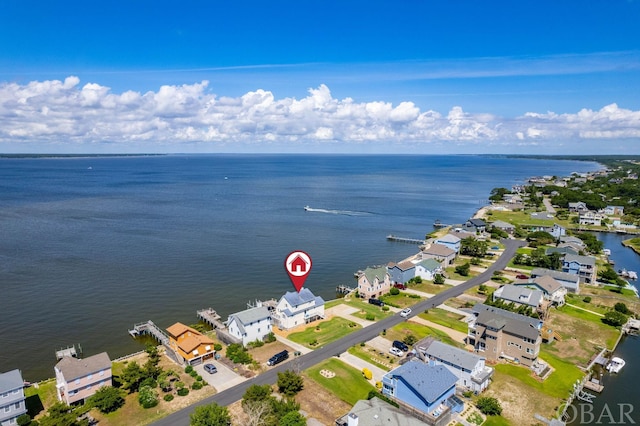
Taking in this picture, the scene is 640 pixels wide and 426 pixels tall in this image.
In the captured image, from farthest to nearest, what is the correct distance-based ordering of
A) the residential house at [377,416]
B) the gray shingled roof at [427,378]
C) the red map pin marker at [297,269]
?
the red map pin marker at [297,269]
the gray shingled roof at [427,378]
the residential house at [377,416]

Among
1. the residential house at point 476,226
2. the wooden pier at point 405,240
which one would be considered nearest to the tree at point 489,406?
the wooden pier at point 405,240

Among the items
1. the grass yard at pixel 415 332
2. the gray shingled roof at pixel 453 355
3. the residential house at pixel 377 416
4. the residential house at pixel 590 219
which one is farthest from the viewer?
the residential house at pixel 590 219

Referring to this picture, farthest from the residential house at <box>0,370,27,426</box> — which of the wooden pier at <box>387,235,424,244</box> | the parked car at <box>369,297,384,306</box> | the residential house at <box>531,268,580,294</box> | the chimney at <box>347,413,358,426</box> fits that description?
the wooden pier at <box>387,235,424,244</box>

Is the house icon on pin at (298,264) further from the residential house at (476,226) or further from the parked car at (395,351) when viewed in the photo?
the residential house at (476,226)

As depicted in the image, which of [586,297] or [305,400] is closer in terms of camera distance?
[305,400]

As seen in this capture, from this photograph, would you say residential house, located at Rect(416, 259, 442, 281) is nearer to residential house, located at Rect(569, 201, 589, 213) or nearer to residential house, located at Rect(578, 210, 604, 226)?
residential house, located at Rect(578, 210, 604, 226)

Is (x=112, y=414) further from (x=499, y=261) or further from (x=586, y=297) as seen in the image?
(x=499, y=261)

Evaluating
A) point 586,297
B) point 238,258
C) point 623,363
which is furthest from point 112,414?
point 586,297
